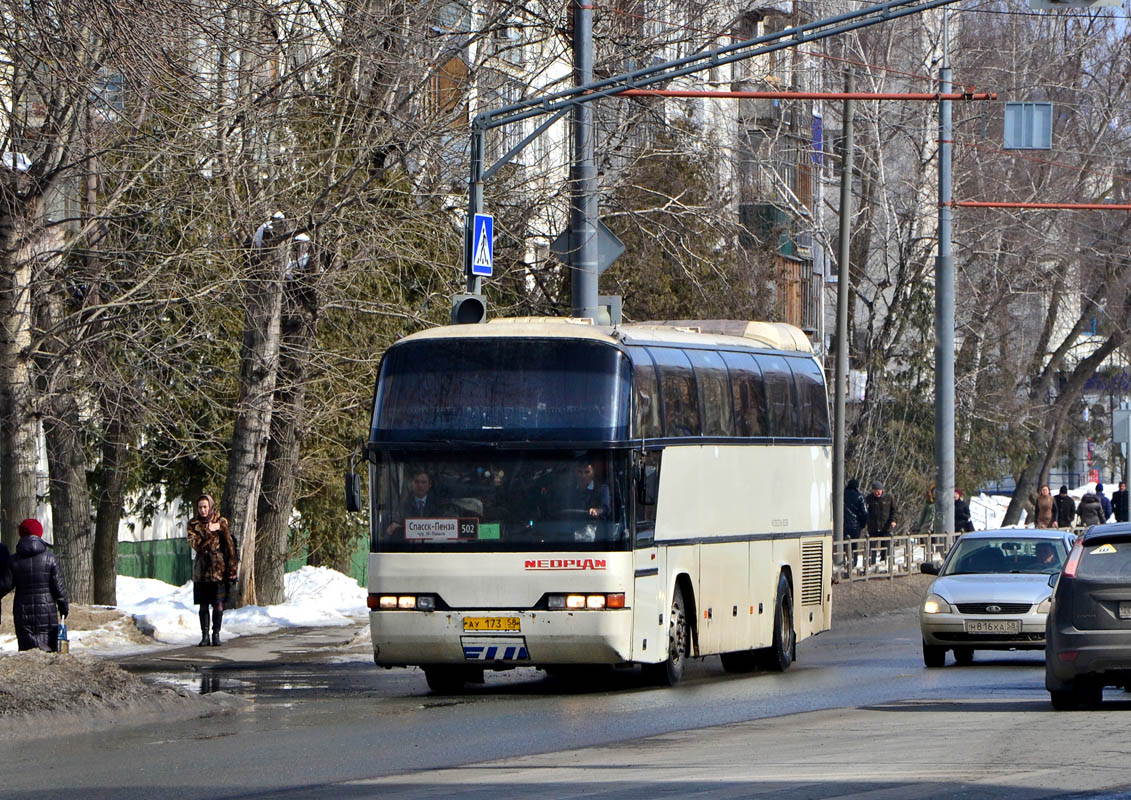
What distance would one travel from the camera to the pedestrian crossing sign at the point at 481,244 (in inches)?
842

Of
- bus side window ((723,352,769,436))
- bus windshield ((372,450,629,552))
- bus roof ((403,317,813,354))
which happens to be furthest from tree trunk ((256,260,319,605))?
bus windshield ((372,450,629,552))

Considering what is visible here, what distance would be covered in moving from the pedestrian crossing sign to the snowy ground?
5610mm

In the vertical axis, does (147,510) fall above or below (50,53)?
below

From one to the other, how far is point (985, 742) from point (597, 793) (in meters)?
3.41

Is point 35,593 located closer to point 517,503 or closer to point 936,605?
point 517,503

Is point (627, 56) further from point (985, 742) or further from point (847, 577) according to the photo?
point (985, 742)

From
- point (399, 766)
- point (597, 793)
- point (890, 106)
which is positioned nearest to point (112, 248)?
point (399, 766)

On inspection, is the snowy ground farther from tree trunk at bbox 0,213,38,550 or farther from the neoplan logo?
the neoplan logo

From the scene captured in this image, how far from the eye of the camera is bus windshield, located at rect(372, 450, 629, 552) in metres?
17.0

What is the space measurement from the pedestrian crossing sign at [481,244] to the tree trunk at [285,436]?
11.6ft

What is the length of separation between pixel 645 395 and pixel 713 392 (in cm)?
188

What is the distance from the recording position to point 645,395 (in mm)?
17625

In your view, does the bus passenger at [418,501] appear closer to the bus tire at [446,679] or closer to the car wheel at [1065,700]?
the bus tire at [446,679]

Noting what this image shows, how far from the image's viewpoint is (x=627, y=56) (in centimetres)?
2781
